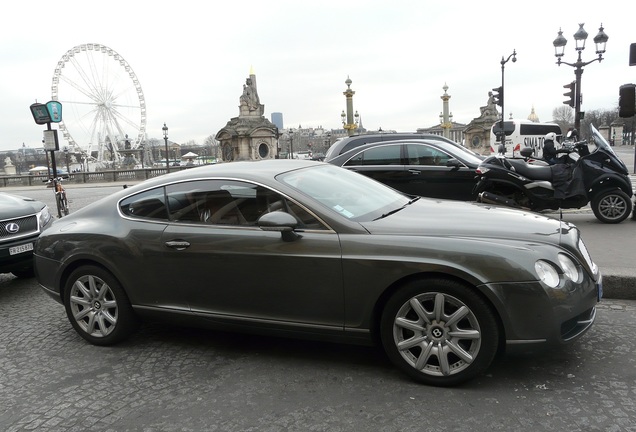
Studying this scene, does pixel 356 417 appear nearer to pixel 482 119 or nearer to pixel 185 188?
pixel 185 188

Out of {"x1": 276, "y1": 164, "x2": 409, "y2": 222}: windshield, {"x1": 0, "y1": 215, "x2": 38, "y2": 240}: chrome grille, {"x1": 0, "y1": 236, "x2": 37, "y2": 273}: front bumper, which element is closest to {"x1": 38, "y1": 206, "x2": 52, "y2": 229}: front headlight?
{"x1": 0, "y1": 215, "x2": 38, "y2": 240}: chrome grille

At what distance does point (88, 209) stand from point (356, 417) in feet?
10.2

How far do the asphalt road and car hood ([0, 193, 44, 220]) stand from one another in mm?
2553

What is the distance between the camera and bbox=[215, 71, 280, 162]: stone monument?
5397 cm

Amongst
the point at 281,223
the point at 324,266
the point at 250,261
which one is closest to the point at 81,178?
the point at 250,261

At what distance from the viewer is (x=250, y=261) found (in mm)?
3719

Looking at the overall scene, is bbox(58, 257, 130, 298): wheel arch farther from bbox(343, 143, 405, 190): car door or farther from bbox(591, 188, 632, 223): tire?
bbox(591, 188, 632, 223): tire

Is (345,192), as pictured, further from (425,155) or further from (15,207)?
(425,155)

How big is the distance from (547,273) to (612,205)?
6160 millimetres

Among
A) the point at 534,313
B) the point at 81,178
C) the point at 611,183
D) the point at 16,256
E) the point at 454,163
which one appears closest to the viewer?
the point at 534,313

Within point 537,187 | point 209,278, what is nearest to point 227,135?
point 537,187

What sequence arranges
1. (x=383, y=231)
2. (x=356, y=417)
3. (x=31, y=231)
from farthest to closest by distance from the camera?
1. (x=31, y=231)
2. (x=383, y=231)
3. (x=356, y=417)

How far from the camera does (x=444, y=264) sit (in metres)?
3.21

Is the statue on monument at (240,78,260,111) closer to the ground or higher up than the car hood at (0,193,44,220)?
higher up
